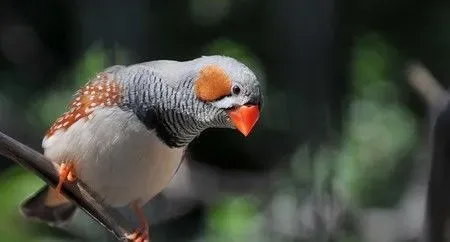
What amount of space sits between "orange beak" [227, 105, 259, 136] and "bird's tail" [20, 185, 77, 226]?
0.27 metres

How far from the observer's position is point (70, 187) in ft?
1.84

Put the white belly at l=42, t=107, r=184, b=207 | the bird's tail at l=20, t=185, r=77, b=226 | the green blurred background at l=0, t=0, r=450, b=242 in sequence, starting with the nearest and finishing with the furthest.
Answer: the white belly at l=42, t=107, r=184, b=207
the bird's tail at l=20, t=185, r=77, b=226
the green blurred background at l=0, t=0, r=450, b=242

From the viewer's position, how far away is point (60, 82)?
53.2 inches

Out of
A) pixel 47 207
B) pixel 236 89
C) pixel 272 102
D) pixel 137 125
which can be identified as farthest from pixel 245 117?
pixel 272 102

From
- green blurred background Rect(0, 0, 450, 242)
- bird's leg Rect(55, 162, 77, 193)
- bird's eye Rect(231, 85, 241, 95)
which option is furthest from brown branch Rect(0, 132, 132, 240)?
green blurred background Rect(0, 0, 450, 242)

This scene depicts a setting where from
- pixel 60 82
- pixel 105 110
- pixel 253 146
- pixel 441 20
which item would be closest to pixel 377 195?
pixel 253 146

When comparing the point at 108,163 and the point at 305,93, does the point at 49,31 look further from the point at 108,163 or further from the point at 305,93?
the point at 108,163

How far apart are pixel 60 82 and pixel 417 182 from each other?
1.87 ft

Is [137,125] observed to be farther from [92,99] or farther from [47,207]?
[47,207]

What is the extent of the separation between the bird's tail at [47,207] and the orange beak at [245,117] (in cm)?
27

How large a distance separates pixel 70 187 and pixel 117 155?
0.07 metres

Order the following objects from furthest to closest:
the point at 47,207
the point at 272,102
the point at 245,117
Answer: the point at 272,102, the point at 47,207, the point at 245,117

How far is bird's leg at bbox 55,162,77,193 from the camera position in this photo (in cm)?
55

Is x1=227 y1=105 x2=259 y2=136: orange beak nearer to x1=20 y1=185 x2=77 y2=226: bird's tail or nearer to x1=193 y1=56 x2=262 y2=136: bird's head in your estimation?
x1=193 y1=56 x2=262 y2=136: bird's head
